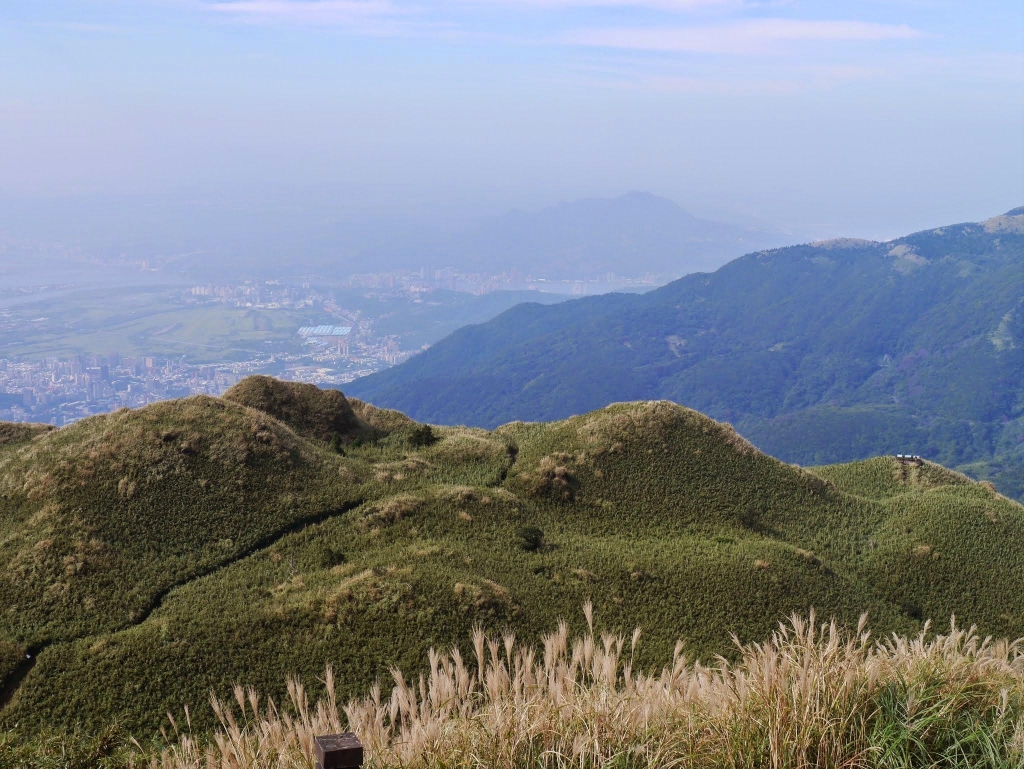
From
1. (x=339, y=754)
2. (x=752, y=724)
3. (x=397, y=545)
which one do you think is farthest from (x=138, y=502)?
(x=752, y=724)

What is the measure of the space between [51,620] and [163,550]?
256 inches

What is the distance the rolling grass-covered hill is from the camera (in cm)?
2991

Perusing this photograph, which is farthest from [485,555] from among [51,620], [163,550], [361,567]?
[51,620]

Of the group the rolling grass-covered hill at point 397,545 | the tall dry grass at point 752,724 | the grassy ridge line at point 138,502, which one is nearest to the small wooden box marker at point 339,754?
the tall dry grass at point 752,724

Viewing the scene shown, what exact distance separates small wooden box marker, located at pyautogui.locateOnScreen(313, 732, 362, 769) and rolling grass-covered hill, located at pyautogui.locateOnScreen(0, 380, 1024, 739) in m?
18.6

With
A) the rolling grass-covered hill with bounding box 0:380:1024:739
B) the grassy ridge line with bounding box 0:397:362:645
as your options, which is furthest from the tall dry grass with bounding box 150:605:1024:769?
the grassy ridge line with bounding box 0:397:362:645

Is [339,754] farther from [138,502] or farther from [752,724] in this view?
[138,502]

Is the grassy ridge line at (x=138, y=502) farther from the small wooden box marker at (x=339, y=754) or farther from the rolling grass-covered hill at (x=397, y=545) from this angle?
the small wooden box marker at (x=339, y=754)

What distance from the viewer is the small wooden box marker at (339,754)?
987 cm

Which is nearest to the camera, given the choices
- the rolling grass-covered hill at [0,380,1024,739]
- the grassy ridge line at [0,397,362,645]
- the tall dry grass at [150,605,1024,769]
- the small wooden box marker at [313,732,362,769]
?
the small wooden box marker at [313,732,362,769]

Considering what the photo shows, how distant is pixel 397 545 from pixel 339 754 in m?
30.3

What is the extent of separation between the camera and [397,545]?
39844 mm

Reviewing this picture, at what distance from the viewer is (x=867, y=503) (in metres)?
53.2

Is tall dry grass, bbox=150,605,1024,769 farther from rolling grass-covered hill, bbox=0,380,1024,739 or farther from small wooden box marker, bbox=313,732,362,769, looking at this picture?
rolling grass-covered hill, bbox=0,380,1024,739
